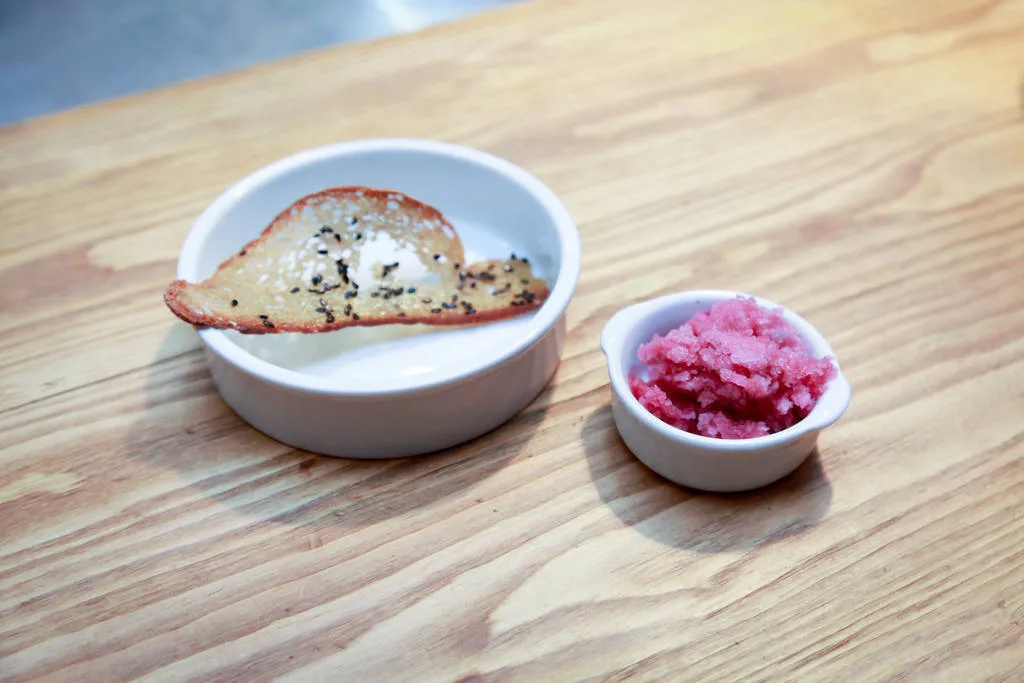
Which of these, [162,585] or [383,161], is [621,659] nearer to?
[162,585]

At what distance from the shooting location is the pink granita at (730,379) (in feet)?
2.70

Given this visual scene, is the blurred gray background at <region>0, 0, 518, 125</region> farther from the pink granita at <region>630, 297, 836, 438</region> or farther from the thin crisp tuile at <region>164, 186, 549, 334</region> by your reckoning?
the pink granita at <region>630, 297, 836, 438</region>

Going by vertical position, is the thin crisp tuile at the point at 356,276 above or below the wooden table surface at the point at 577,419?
above

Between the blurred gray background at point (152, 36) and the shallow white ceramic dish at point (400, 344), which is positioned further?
the blurred gray background at point (152, 36)

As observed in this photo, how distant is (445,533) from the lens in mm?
855

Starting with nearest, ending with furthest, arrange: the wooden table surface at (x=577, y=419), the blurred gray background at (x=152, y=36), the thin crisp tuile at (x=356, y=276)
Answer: the wooden table surface at (x=577, y=419), the thin crisp tuile at (x=356, y=276), the blurred gray background at (x=152, y=36)

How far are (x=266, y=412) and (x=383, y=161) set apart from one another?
0.35 m

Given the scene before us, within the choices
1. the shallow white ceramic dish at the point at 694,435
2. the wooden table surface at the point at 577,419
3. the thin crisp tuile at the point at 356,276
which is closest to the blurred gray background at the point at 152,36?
the wooden table surface at the point at 577,419

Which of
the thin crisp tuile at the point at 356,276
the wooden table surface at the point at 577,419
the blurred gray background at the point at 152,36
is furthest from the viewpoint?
the blurred gray background at the point at 152,36

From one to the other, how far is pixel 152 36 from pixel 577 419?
57.8 inches

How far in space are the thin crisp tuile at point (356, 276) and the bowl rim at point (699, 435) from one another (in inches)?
4.9

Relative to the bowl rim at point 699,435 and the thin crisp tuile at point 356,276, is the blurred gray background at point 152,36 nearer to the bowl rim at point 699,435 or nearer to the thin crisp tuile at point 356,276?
the thin crisp tuile at point 356,276

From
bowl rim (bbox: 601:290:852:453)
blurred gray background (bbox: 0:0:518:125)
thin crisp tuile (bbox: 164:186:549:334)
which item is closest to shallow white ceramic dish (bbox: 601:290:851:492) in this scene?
bowl rim (bbox: 601:290:852:453)

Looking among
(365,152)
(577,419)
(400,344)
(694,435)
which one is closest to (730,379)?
(694,435)
